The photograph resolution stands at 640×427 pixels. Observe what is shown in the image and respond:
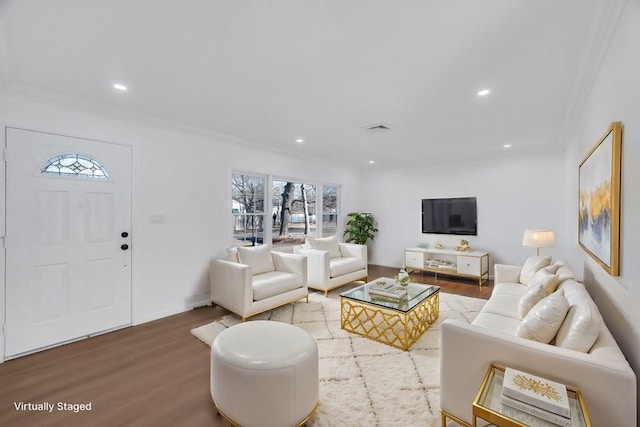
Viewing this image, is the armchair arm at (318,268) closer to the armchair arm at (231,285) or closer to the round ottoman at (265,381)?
the armchair arm at (231,285)

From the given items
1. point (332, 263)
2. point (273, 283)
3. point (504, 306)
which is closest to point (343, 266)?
point (332, 263)

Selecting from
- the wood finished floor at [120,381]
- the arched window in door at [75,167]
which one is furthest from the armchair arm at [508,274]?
the arched window in door at [75,167]

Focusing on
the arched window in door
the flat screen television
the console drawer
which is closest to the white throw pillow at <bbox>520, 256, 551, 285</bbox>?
the console drawer

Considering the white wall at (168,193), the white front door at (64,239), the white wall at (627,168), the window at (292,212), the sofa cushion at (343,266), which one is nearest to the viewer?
the white wall at (627,168)

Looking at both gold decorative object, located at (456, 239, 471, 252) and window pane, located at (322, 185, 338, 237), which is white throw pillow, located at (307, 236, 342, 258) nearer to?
window pane, located at (322, 185, 338, 237)

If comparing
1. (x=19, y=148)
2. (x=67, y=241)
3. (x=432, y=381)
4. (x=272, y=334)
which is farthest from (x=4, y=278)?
(x=432, y=381)

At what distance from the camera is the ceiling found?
160cm

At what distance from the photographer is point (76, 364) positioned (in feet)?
7.97

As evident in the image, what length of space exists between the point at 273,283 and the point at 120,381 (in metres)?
1.68

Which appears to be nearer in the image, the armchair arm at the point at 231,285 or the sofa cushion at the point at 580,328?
the sofa cushion at the point at 580,328

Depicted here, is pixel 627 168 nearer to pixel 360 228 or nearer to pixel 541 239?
pixel 541 239

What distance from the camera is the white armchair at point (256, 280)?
10.6 ft

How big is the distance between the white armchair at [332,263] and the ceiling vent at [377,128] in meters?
1.86

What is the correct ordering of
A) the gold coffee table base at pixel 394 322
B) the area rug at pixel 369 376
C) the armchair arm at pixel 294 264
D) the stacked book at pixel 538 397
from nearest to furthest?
the stacked book at pixel 538 397
the area rug at pixel 369 376
the gold coffee table base at pixel 394 322
the armchair arm at pixel 294 264
